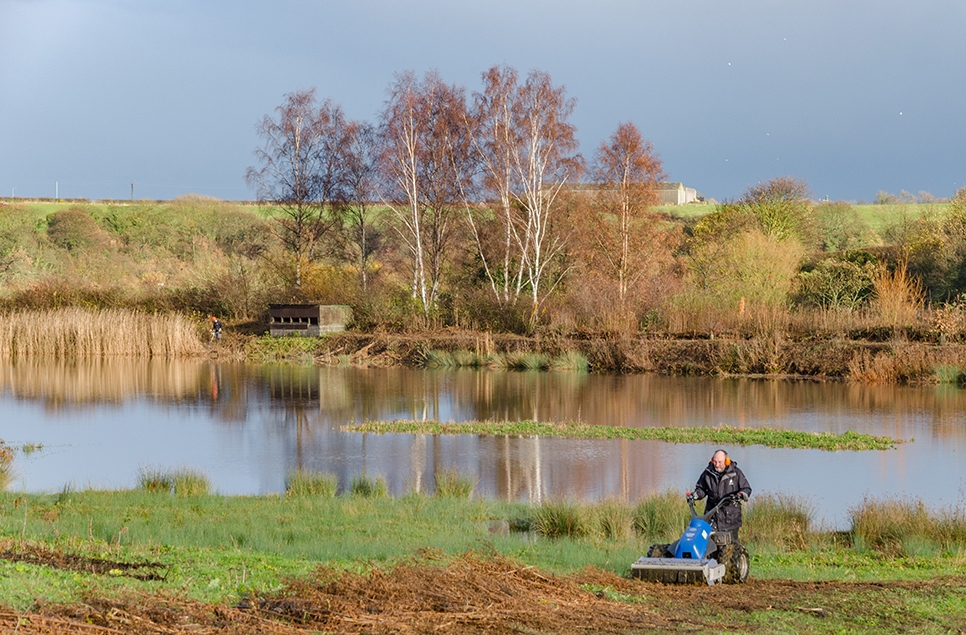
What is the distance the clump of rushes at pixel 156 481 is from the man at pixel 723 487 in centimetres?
838

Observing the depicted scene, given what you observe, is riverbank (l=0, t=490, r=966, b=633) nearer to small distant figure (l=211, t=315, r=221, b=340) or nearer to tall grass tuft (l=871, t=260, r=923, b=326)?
tall grass tuft (l=871, t=260, r=923, b=326)

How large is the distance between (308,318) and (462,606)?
3549 cm

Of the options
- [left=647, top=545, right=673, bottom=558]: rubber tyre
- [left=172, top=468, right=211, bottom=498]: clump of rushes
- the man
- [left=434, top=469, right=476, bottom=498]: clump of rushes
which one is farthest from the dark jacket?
[left=172, top=468, right=211, bottom=498]: clump of rushes

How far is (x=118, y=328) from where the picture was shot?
39.8 metres

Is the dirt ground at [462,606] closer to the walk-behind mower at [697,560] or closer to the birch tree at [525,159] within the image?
the walk-behind mower at [697,560]

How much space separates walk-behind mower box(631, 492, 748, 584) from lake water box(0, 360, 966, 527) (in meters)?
4.59

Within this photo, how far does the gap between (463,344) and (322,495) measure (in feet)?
A: 76.5

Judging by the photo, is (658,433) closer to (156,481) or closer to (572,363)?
(156,481)

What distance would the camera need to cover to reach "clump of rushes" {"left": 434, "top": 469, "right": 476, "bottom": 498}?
14773 mm

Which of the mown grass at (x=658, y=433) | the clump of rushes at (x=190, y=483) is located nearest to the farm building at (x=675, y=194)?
the mown grass at (x=658, y=433)

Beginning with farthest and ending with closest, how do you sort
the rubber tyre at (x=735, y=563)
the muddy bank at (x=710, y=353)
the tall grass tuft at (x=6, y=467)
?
the muddy bank at (x=710, y=353) < the tall grass tuft at (x=6, y=467) < the rubber tyre at (x=735, y=563)

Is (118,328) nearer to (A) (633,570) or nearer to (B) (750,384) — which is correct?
(B) (750,384)

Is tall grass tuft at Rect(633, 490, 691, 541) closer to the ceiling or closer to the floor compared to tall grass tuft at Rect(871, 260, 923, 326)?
closer to the floor

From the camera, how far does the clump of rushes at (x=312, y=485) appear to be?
14781 millimetres
